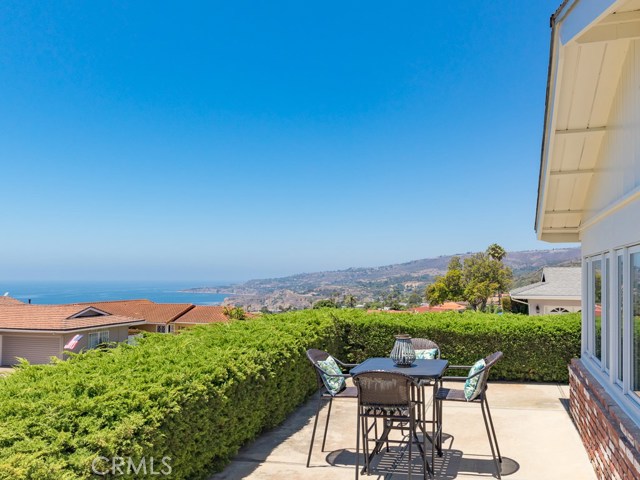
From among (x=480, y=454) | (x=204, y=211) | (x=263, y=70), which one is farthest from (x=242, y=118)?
(x=204, y=211)

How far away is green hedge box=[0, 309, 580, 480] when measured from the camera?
10.0ft

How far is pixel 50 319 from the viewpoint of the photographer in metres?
35.1

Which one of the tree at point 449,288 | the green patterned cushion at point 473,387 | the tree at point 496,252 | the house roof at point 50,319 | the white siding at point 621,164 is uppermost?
the tree at point 496,252

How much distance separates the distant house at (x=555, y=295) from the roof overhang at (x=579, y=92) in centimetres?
1827

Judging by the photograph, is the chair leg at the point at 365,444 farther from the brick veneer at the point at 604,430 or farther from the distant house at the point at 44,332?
the distant house at the point at 44,332

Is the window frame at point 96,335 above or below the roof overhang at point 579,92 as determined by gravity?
below

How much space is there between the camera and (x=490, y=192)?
59281 millimetres

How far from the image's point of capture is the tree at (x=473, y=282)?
54875 millimetres

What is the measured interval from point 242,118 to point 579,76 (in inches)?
1392

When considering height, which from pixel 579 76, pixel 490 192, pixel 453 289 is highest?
pixel 490 192

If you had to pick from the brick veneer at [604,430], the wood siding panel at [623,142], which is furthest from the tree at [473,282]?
the wood siding panel at [623,142]

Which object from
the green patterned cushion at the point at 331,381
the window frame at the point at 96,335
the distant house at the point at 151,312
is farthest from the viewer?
the distant house at the point at 151,312

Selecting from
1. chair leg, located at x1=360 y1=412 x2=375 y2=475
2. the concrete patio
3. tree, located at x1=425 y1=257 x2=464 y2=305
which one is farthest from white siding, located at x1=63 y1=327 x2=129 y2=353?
tree, located at x1=425 y1=257 x2=464 y2=305

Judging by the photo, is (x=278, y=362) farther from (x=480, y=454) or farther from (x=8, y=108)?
(x=8, y=108)
